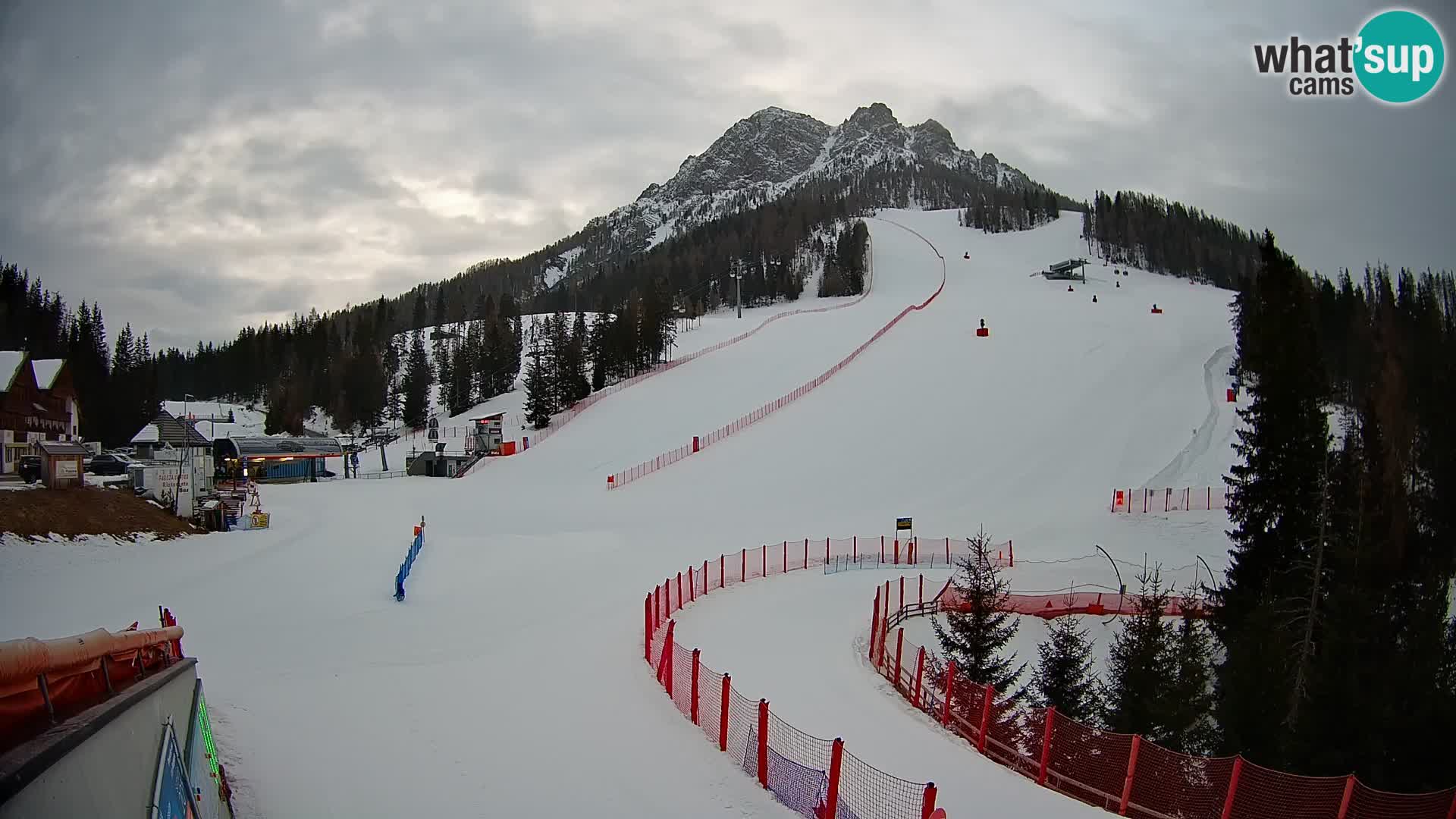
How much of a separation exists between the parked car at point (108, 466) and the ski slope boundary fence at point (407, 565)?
1207 inches

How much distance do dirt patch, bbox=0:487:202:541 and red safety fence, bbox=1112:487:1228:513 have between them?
3629 centimetres

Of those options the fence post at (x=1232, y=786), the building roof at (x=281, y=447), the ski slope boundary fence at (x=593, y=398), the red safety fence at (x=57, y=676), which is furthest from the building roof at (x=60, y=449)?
the building roof at (x=281, y=447)

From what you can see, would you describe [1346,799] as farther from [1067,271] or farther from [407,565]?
[1067,271]

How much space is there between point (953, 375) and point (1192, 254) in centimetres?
10688

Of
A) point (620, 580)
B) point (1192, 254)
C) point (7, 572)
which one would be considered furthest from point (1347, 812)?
point (1192, 254)

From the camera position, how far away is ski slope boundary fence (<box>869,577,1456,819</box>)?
29.0 ft

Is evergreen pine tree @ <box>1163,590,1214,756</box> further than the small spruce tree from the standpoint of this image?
No

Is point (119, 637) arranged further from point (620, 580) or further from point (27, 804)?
point (620, 580)

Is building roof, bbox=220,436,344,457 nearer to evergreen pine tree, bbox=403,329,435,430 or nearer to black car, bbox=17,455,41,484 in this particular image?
evergreen pine tree, bbox=403,329,435,430

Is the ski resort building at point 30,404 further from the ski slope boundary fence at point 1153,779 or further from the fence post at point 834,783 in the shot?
the ski slope boundary fence at point 1153,779

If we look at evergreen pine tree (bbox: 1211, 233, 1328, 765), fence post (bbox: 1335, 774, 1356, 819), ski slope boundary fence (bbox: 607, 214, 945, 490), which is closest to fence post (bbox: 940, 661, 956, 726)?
fence post (bbox: 1335, 774, 1356, 819)

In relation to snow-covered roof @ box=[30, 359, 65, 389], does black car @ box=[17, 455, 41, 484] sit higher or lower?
lower

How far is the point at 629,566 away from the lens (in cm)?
2645

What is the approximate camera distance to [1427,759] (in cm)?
1582
